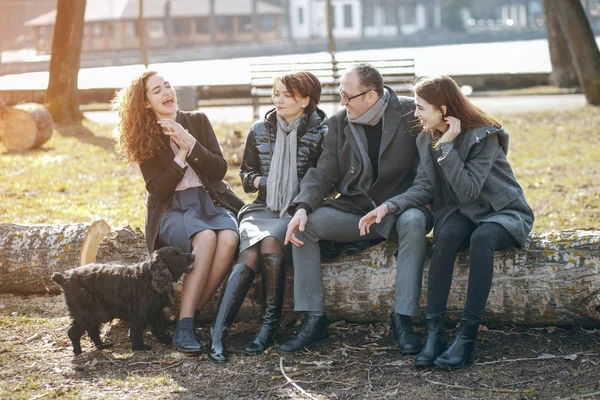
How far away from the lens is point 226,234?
4.81 meters

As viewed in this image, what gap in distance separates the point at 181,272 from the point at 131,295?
11.4 inches

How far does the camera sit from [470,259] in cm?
429

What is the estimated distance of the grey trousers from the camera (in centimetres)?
448

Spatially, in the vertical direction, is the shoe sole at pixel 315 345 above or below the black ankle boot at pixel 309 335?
below

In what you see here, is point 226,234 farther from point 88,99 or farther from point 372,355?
point 88,99

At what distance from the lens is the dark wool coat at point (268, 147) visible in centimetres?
508

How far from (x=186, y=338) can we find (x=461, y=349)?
55.8 inches

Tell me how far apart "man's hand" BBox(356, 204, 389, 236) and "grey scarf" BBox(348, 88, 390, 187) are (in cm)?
35

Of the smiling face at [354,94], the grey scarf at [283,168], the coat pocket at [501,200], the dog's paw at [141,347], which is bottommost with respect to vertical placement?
the dog's paw at [141,347]

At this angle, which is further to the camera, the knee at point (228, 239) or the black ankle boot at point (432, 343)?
the knee at point (228, 239)

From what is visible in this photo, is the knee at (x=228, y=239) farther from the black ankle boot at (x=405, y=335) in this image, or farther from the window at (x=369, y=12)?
the window at (x=369, y=12)

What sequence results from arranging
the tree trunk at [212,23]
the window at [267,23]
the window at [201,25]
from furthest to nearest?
the window at [267,23] → the window at [201,25] → the tree trunk at [212,23]

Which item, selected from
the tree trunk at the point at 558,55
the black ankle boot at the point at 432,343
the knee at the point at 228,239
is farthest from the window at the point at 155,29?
the black ankle boot at the point at 432,343

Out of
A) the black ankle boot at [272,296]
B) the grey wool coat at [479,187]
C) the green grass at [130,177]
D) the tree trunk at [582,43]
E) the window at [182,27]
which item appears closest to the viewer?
the grey wool coat at [479,187]
